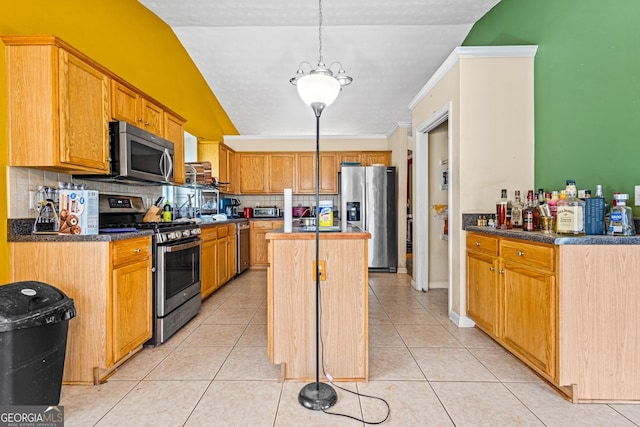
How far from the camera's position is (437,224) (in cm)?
413

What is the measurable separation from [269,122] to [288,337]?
4.71 metres

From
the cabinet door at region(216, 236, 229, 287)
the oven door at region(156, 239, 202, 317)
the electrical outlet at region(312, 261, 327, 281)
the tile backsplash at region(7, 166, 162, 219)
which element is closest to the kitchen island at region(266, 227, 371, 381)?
the electrical outlet at region(312, 261, 327, 281)

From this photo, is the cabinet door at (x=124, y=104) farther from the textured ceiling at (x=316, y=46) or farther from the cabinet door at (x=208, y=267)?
the textured ceiling at (x=316, y=46)

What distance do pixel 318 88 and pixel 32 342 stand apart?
1802 mm

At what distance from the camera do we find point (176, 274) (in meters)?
2.71

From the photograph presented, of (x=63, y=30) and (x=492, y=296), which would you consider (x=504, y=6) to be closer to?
(x=492, y=296)

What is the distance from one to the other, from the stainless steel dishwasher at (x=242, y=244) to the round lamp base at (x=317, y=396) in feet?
10.6

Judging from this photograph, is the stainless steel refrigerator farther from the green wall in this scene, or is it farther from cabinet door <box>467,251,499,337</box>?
the green wall

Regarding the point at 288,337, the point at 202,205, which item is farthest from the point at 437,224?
the point at 202,205

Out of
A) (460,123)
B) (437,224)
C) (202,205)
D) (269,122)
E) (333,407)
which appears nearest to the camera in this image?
(333,407)

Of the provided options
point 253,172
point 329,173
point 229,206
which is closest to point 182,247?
point 229,206

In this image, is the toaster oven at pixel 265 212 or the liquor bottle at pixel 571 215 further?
the toaster oven at pixel 265 212

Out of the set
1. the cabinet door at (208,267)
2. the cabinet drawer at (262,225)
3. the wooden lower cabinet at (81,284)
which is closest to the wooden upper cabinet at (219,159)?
the cabinet drawer at (262,225)

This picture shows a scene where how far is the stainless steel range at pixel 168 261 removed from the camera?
247 centimetres
